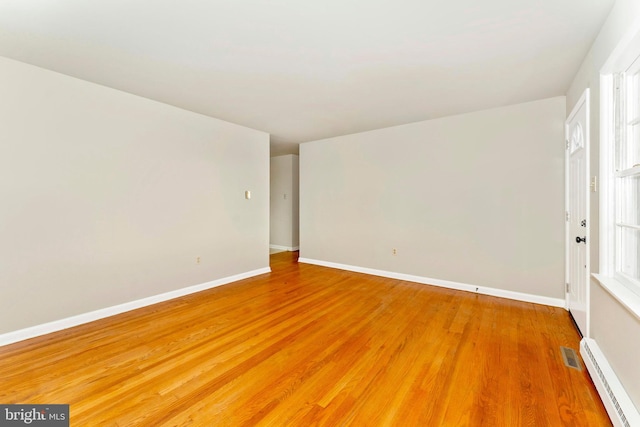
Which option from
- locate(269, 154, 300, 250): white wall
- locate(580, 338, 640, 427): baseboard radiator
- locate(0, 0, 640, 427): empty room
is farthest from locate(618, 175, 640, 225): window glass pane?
locate(269, 154, 300, 250): white wall

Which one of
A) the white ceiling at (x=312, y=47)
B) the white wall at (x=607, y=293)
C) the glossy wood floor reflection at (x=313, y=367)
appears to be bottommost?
the glossy wood floor reflection at (x=313, y=367)

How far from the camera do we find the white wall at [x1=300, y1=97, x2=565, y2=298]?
3350mm

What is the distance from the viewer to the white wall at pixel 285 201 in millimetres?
7121

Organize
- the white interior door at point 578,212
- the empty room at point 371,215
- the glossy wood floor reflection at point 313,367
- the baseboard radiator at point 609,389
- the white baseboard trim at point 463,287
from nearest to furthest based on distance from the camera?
1. the baseboard radiator at point 609,389
2. the glossy wood floor reflection at point 313,367
3. the empty room at point 371,215
4. the white interior door at point 578,212
5. the white baseboard trim at point 463,287

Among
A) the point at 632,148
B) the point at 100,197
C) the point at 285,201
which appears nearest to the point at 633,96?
the point at 632,148

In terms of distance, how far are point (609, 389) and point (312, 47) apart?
309cm

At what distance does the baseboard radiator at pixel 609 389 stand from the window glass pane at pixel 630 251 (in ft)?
2.06

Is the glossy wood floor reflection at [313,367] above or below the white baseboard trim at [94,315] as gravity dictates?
below

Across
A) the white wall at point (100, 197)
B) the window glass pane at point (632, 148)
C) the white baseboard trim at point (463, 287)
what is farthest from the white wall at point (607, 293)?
the white wall at point (100, 197)

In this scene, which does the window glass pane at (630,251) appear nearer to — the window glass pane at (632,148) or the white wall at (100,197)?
the window glass pane at (632,148)

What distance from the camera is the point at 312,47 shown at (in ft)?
7.29

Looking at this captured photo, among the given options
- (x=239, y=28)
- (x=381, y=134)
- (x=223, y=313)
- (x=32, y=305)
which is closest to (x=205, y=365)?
(x=223, y=313)

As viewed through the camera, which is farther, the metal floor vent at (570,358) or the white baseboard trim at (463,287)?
the white baseboard trim at (463,287)

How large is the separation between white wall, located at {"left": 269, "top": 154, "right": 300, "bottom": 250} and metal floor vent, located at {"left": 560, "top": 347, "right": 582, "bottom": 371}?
18.6ft
